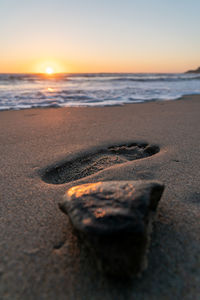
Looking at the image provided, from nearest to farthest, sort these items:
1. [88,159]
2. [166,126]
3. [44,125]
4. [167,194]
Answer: [167,194] → [88,159] → [166,126] → [44,125]

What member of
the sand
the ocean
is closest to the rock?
the sand

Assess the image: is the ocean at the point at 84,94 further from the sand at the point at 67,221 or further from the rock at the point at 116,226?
the rock at the point at 116,226

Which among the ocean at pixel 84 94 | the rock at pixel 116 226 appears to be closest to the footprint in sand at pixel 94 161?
the rock at pixel 116 226

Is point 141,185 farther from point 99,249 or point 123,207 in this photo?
point 99,249

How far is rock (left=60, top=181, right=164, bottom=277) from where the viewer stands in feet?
2.20

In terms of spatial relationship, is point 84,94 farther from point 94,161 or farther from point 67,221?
point 67,221

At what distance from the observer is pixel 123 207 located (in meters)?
0.74

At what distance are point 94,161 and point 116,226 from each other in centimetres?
102

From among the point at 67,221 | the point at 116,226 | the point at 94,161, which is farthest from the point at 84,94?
the point at 116,226

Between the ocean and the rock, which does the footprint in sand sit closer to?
the rock

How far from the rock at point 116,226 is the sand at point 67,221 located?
7 cm

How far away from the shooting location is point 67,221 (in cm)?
98

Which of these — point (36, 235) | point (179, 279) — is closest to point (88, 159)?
point (36, 235)

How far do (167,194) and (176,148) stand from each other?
0.76 m
